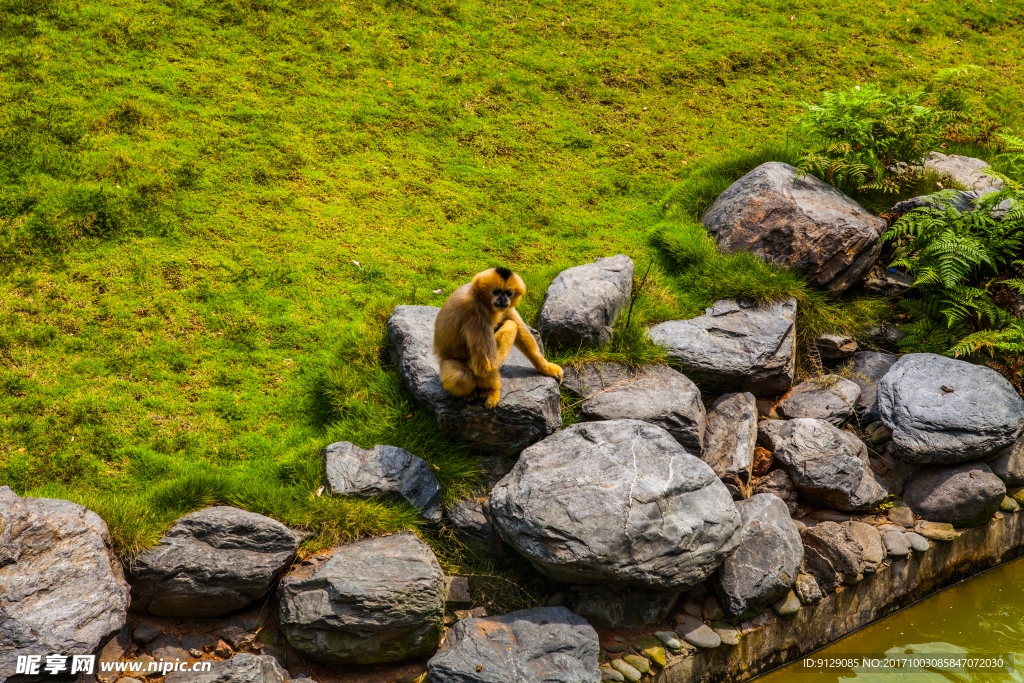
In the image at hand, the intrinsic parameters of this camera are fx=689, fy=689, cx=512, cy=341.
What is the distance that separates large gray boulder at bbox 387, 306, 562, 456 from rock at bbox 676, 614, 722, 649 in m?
1.94

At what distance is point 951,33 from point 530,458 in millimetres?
13082

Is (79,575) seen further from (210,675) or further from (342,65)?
(342,65)

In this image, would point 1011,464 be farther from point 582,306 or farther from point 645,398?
point 582,306

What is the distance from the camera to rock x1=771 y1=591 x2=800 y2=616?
230 inches

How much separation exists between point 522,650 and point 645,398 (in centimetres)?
266

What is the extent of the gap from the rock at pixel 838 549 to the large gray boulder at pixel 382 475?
11.2ft

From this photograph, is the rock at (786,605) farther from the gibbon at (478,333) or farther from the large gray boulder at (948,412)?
the gibbon at (478,333)

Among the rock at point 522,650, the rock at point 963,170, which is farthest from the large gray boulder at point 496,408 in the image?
the rock at point 963,170

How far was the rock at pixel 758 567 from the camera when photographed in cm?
568

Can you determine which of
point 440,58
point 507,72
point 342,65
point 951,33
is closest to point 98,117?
point 342,65

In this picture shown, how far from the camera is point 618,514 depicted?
5293 mm

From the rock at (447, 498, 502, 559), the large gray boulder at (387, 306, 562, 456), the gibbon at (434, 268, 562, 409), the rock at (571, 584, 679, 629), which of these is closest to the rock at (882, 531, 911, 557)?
the rock at (571, 584, 679, 629)

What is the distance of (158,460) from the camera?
576 cm

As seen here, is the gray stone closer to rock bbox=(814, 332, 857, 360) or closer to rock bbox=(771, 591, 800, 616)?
rock bbox=(771, 591, 800, 616)
